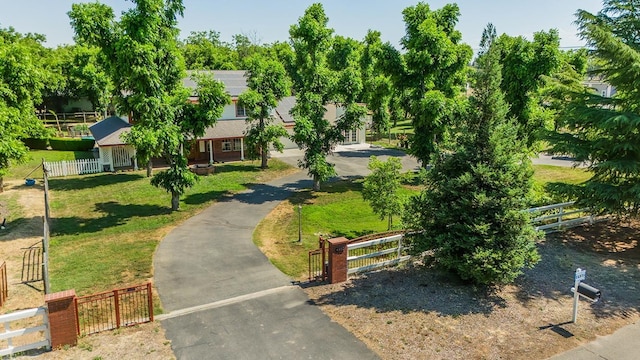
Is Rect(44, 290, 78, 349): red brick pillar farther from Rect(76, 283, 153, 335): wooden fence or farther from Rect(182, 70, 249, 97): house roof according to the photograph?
Rect(182, 70, 249, 97): house roof

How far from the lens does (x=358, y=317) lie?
40.7 feet

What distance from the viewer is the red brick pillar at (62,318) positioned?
1063cm

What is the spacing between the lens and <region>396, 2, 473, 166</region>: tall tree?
29.0 metres

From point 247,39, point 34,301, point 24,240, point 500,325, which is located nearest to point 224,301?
point 34,301

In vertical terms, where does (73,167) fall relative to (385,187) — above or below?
above

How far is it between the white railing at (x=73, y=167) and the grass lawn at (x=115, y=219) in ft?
4.25

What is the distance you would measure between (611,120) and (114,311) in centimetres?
1744

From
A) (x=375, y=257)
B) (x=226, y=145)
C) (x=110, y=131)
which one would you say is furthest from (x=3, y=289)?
(x=226, y=145)

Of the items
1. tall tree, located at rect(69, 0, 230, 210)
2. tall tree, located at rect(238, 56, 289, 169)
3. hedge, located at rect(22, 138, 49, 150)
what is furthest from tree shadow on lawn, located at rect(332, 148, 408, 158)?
hedge, located at rect(22, 138, 49, 150)

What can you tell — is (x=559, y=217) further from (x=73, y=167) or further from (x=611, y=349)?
(x=73, y=167)

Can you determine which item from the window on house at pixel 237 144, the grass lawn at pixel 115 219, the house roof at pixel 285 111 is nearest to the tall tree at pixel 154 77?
the grass lawn at pixel 115 219

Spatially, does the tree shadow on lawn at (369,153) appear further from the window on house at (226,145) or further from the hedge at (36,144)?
the hedge at (36,144)

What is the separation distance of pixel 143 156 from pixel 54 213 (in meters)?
7.78

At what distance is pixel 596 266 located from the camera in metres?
15.7
